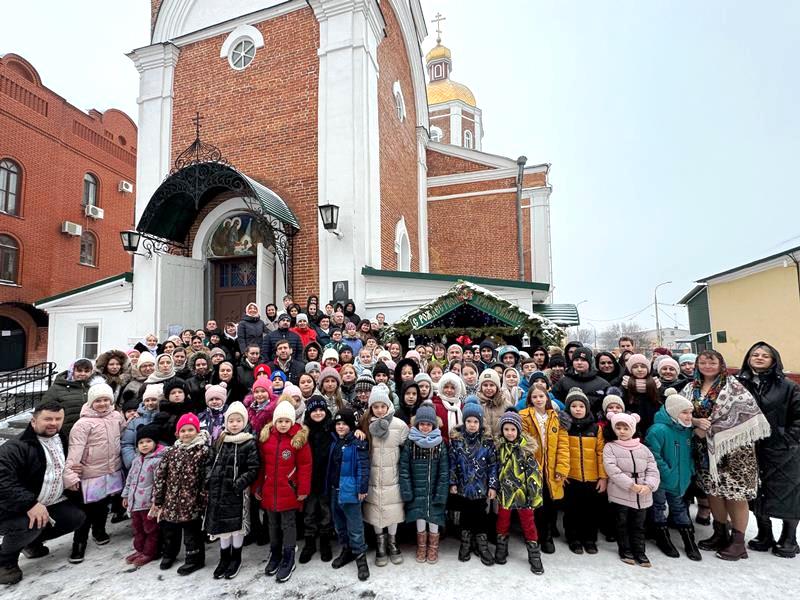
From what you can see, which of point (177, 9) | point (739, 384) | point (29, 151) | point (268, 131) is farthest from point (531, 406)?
point (29, 151)

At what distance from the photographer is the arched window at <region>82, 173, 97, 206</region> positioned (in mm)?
19706

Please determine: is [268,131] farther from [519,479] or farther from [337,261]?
[519,479]

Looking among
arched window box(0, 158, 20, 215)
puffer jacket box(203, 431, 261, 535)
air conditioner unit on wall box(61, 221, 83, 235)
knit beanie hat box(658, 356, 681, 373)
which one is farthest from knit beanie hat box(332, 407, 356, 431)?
air conditioner unit on wall box(61, 221, 83, 235)

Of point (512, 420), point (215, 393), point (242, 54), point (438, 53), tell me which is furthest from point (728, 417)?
point (438, 53)

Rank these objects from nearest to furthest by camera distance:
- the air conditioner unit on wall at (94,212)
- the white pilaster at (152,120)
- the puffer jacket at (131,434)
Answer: the puffer jacket at (131,434) → the white pilaster at (152,120) → the air conditioner unit on wall at (94,212)

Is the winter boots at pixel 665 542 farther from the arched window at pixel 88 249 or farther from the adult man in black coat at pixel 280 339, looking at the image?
the arched window at pixel 88 249

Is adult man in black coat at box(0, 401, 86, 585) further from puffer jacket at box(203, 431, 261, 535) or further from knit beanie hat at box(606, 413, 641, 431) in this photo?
knit beanie hat at box(606, 413, 641, 431)

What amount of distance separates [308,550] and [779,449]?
391 centimetres

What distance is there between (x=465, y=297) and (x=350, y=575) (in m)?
4.49

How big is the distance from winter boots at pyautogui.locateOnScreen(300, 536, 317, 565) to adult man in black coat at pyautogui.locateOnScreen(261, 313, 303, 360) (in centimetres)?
256

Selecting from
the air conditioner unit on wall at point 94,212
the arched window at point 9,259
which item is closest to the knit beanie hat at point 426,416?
the arched window at point 9,259

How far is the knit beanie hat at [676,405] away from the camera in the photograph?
136 inches

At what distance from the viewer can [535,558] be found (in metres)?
3.23

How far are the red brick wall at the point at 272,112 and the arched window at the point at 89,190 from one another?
12.9 meters
